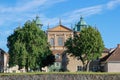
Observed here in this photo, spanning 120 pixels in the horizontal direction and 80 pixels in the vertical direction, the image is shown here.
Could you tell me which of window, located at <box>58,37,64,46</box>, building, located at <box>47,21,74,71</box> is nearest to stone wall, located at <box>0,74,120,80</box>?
building, located at <box>47,21,74,71</box>

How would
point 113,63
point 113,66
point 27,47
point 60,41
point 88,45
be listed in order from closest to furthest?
point 27,47, point 88,45, point 113,63, point 113,66, point 60,41

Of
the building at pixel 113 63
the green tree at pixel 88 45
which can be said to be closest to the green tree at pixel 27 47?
the green tree at pixel 88 45

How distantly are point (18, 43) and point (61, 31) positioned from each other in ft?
164

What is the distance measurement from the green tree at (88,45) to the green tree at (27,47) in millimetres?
10521

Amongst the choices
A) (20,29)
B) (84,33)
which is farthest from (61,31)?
(20,29)

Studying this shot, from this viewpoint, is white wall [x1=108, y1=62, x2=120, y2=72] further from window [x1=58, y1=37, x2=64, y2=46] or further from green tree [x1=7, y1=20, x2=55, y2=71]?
window [x1=58, y1=37, x2=64, y2=46]

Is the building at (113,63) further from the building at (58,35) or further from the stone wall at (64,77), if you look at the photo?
the building at (58,35)

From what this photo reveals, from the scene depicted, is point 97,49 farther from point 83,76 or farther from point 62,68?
point 83,76

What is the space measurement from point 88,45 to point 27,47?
14.8 m

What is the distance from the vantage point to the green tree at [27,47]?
3447 inches

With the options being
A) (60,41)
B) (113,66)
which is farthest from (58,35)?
(113,66)

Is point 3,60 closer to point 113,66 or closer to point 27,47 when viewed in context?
point 27,47

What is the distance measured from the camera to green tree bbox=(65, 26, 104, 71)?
318 feet

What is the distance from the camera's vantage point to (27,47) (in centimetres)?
8938
